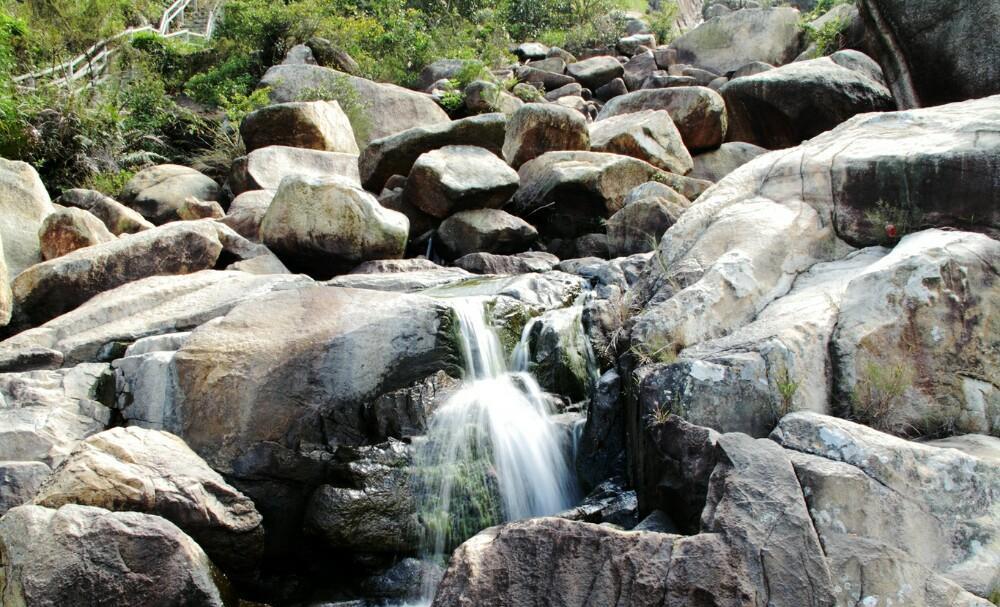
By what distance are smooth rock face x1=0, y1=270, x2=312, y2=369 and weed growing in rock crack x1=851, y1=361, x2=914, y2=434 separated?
189 inches

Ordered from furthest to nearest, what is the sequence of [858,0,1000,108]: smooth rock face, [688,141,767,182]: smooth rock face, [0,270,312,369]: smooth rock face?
[688,141,767,182]: smooth rock face < [858,0,1000,108]: smooth rock face < [0,270,312,369]: smooth rock face

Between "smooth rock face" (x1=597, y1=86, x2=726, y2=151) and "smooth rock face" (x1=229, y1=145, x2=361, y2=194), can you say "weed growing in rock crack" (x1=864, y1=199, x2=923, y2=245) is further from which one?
"smooth rock face" (x1=597, y1=86, x2=726, y2=151)

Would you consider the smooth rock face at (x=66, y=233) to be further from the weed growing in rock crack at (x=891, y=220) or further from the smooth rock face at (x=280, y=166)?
the weed growing in rock crack at (x=891, y=220)

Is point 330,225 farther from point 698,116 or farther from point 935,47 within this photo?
point 935,47

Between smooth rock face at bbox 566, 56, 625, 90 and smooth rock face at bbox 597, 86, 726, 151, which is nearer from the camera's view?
smooth rock face at bbox 597, 86, 726, 151

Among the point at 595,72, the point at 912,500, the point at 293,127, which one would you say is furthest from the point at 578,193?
the point at 595,72

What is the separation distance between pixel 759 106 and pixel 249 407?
9.96 metres

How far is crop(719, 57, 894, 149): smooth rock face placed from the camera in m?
11.5

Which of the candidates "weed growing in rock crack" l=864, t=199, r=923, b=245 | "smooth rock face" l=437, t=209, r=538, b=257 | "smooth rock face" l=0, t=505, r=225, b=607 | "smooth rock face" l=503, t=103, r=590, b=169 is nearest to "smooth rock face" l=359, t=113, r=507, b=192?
"smooth rock face" l=503, t=103, r=590, b=169

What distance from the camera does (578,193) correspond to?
34.2 ft

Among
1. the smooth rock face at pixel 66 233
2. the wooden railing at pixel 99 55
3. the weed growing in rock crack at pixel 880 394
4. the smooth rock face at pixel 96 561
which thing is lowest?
the smooth rock face at pixel 96 561

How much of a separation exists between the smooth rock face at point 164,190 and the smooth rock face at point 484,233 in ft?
13.2

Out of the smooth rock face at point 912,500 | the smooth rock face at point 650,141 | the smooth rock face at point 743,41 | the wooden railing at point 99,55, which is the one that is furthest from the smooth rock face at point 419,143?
the smooth rock face at point 743,41

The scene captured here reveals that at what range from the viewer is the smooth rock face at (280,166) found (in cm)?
1140
